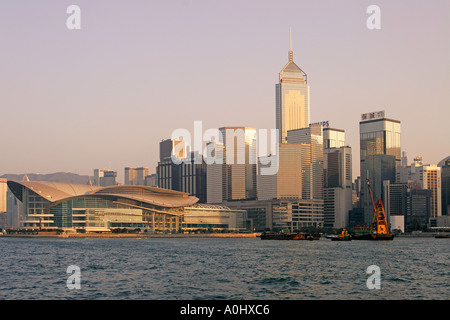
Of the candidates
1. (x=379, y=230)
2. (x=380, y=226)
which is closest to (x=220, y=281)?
(x=379, y=230)

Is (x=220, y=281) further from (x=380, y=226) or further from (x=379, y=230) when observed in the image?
(x=380, y=226)

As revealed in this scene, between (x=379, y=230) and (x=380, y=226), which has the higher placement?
(x=380, y=226)

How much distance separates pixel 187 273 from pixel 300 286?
1386 cm

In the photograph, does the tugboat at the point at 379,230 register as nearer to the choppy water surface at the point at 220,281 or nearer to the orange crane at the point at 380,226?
the orange crane at the point at 380,226

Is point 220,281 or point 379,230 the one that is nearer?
point 220,281

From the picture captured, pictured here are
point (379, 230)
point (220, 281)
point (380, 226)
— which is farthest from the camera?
point (380, 226)

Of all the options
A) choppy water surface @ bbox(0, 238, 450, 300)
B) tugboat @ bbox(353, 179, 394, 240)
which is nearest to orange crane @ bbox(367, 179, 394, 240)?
tugboat @ bbox(353, 179, 394, 240)

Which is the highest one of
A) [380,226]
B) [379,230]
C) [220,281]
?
[220,281]

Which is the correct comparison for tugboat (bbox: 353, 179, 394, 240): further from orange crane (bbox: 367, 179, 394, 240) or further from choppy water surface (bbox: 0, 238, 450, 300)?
choppy water surface (bbox: 0, 238, 450, 300)

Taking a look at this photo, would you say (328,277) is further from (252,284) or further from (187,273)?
(187,273)

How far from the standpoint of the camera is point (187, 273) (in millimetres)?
56188
